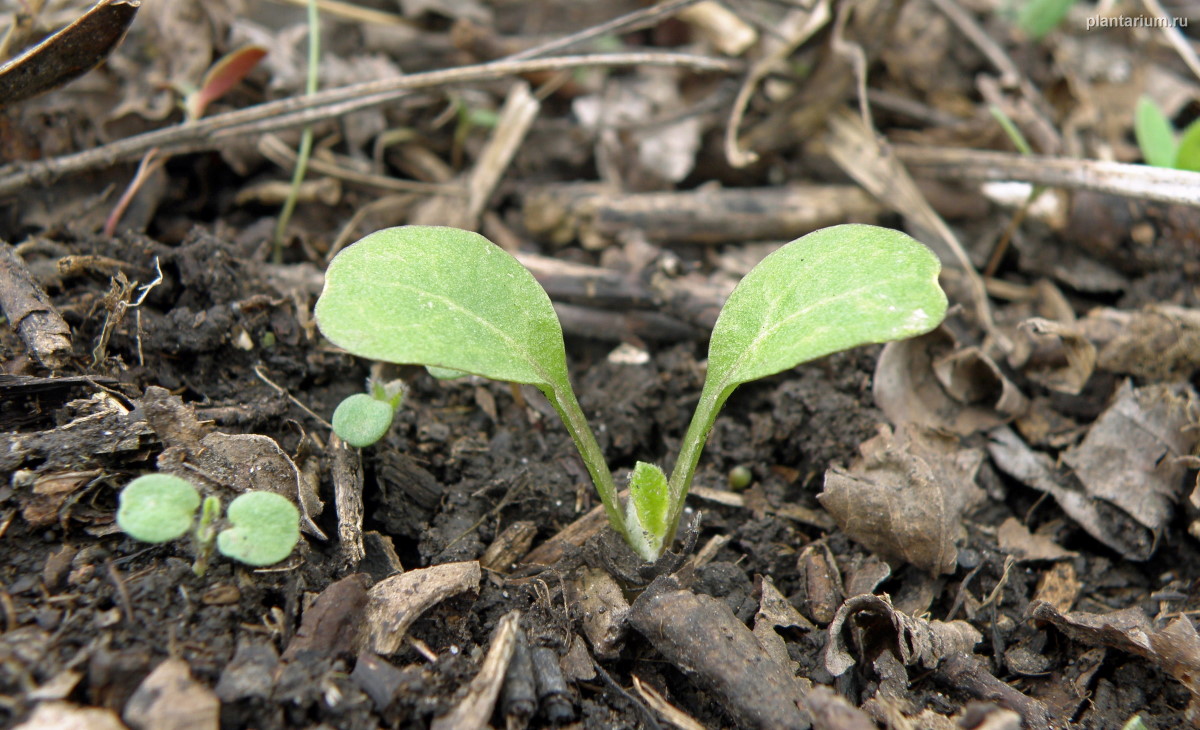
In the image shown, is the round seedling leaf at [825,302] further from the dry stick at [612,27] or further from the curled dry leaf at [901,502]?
the dry stick at [612,27]

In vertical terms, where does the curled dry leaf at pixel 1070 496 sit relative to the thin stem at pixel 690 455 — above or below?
below

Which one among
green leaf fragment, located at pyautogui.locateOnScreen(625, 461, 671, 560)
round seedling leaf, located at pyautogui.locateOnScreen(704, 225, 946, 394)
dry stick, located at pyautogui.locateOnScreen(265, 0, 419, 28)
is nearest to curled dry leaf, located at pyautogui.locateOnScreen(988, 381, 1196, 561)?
round seedling leaf, located at pyautogui.locateOnScreen(704, 225, 946, 394)

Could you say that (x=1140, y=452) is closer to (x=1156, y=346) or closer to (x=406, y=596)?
(x=1156, y=346)

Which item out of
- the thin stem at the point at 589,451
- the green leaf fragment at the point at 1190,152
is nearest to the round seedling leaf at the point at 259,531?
the thin stem at the point at 589,451

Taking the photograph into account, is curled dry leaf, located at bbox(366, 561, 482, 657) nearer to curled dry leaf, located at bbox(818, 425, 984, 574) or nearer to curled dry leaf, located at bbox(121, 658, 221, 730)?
curled dry leaf, located at bbox(121, 658, 221, 730)

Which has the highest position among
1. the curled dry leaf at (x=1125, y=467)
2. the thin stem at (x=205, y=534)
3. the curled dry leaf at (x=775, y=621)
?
the thin stem at (x=205, y=534)

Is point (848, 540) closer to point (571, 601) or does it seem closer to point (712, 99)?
point (571, 601)

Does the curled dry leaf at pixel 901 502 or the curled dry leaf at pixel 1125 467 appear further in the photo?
the curled dry leaf at pixel 1125 467
